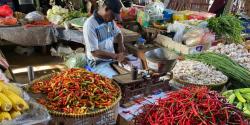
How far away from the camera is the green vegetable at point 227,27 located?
495cm

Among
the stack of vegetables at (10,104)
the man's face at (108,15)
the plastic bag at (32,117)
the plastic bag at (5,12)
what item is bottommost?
the plastic bag at (32,117)

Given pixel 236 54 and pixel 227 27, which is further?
pixel 227 27

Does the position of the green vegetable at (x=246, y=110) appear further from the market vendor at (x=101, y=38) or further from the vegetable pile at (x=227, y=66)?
the market vendor at (x=101, y=38)

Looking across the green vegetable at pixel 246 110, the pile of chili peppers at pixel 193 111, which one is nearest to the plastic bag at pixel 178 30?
the green vegetable at pixel 246 110

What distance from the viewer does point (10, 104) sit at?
5.48 ft

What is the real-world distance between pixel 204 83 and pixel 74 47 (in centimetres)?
421

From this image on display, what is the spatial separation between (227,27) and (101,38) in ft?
8.47

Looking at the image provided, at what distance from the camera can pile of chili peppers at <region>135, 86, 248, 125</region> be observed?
1.91m

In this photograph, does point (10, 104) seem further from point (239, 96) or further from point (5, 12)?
point (5, 12)

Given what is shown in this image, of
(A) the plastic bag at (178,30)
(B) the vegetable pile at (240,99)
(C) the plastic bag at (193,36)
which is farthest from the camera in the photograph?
(A) the plastic bag at (178,30)

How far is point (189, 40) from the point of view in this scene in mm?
4629

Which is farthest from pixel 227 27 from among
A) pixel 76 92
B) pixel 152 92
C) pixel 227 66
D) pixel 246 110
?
pixel 76 92

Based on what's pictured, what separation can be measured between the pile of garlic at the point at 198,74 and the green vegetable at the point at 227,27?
1867 mm

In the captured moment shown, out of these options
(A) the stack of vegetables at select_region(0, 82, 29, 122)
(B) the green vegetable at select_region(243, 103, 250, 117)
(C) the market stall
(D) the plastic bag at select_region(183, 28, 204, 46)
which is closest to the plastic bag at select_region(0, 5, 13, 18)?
(C) the market stall
